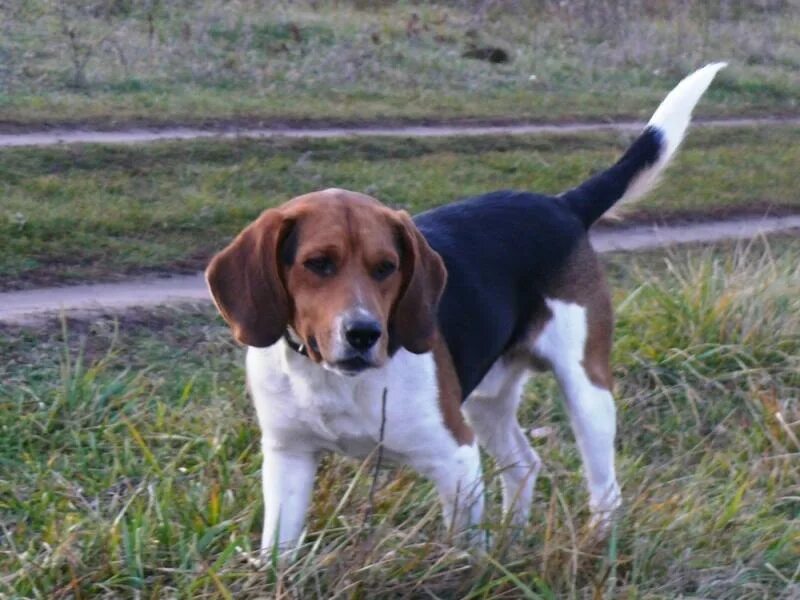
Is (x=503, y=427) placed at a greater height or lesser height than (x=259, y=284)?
lesser

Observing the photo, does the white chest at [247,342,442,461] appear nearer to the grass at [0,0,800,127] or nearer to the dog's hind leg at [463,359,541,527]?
the dog's hind leg at [463,359,541,527]

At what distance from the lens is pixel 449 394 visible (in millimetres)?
4406

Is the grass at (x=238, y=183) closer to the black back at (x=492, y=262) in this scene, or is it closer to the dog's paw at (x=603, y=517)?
the black back at (x=492, y=262)

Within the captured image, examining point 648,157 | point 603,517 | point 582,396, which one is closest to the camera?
point 603,517

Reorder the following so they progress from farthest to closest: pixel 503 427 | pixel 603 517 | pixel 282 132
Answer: pixel 282 132
pixel 503 427
pixel 603 517

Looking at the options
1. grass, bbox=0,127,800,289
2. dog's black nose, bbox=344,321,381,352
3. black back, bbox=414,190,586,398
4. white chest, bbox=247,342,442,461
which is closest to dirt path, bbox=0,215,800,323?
grass, bbox=0,127,800,289

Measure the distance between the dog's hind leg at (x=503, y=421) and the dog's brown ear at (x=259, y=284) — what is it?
1419mm

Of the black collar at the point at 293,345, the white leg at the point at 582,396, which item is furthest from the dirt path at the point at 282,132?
the black collar at the point at 293,345

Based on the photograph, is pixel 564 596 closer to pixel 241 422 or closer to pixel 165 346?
pixel 241 422

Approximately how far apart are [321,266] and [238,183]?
21.5 feet

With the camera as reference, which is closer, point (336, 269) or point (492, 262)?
point (336, 269)

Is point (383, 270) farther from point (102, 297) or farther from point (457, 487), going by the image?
point (102, 297)

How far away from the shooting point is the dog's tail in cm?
565

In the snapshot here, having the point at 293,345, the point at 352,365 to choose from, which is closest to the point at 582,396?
the point at 293,345
